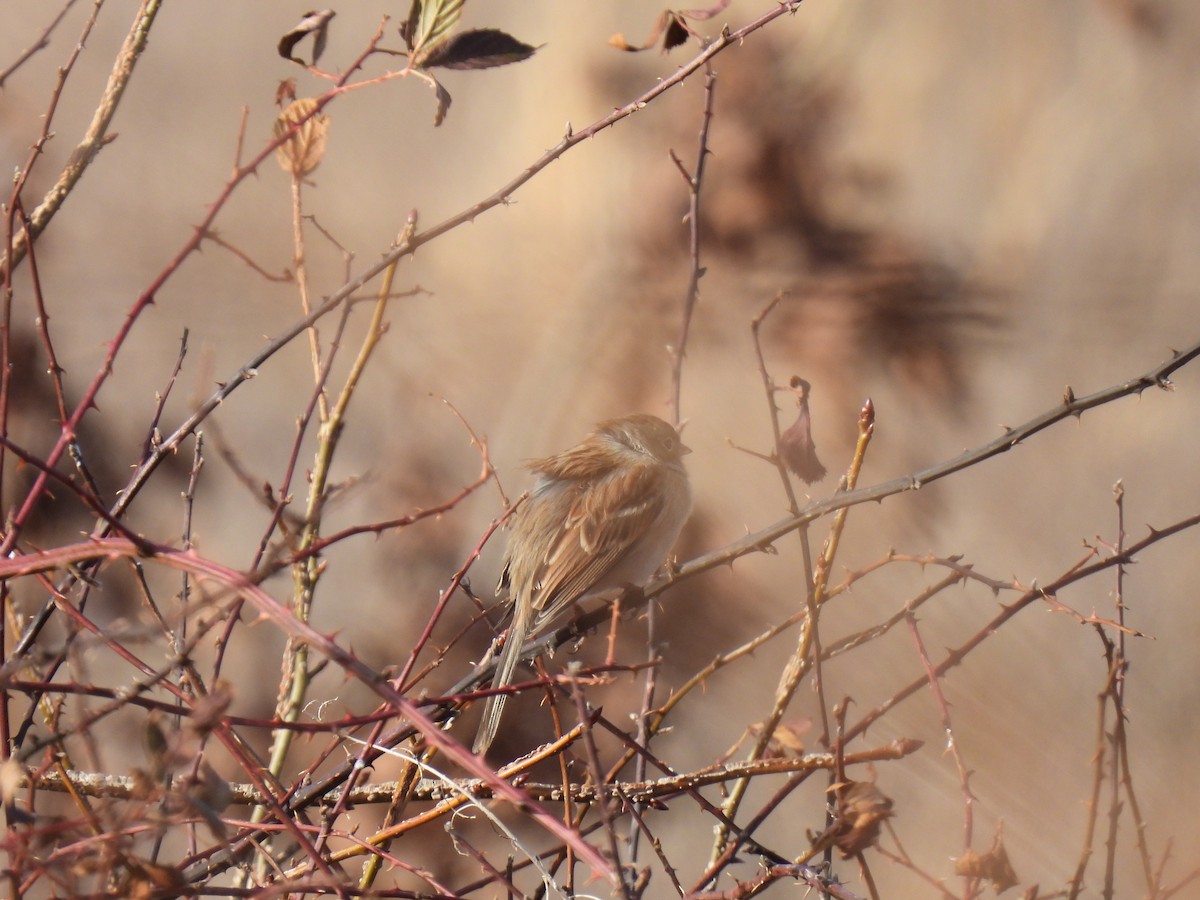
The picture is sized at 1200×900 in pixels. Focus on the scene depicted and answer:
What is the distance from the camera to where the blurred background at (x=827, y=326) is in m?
1.80

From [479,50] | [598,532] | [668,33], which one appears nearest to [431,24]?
[479,50]

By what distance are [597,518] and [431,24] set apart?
1.52 metres

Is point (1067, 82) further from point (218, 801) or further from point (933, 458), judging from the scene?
point (218, 801)

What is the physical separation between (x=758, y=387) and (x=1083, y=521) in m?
0.61

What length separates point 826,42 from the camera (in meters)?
1.87

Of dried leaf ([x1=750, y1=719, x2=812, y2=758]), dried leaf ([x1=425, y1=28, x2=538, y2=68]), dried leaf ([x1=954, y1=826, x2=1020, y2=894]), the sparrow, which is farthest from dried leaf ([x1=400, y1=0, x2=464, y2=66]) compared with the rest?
the sparrow

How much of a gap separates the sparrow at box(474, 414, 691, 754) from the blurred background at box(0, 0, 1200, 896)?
245 mm

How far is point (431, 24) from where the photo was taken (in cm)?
97

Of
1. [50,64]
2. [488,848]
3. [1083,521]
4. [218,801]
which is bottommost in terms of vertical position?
[218,801]

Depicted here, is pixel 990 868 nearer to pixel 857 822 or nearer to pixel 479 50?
pixel 857 822

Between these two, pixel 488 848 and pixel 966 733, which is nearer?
pixel 966 733

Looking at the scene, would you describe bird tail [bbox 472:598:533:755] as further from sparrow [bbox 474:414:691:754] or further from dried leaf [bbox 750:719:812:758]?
dried leaf [bbox 750:719:812:758]

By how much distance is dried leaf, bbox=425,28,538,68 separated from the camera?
952mm

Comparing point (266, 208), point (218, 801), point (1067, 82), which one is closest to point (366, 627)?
point (266, 208)
